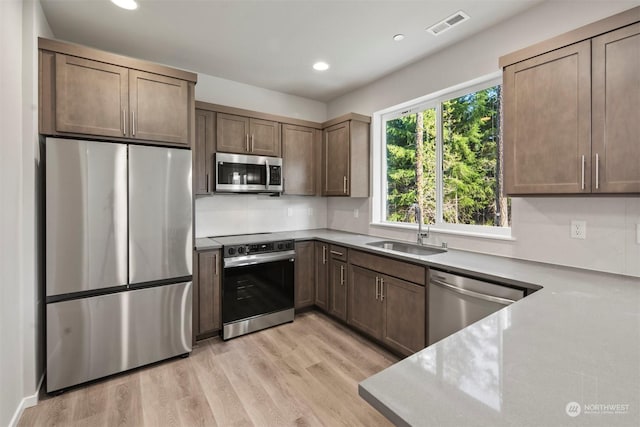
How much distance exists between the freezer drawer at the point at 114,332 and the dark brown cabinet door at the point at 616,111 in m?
2.95

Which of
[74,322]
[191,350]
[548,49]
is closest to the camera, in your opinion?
[548,49]

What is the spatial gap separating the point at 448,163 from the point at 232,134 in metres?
2.23

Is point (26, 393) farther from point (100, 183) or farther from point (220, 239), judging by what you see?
point (220, 239)

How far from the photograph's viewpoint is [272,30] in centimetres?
250

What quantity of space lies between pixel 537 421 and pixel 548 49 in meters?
2.09

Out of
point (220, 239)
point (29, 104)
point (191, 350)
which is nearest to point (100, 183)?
point (29, 104)

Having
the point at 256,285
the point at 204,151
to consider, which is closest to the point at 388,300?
the point at 256,285

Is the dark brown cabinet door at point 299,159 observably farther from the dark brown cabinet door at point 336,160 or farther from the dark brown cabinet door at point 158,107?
the dark brown cabinet door at point 158,107

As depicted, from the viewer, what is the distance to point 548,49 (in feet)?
5.97

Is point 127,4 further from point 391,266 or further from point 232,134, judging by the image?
point 391,266

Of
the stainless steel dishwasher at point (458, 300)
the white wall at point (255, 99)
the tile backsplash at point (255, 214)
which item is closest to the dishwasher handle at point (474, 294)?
the stainless steel dishwasher at point (458, 300)

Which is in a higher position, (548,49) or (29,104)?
(548,49)

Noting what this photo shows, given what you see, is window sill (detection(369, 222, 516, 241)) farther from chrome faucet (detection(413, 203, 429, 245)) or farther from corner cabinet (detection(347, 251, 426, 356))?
corner cabinet (detection(347, 251, 426, 356))

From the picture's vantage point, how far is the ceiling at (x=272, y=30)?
2.18 metres
